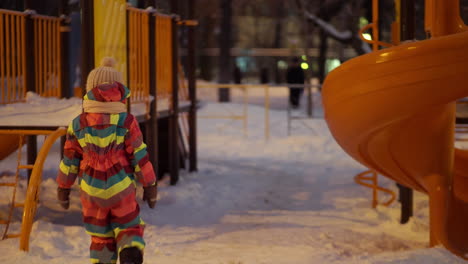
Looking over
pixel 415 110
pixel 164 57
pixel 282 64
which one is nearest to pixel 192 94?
pixel 164 57

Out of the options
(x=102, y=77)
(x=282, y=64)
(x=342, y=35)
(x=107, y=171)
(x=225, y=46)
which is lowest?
(x=107, y=171)

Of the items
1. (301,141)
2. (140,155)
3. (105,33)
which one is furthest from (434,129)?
(301,141)

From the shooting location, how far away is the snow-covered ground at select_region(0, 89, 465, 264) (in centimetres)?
605

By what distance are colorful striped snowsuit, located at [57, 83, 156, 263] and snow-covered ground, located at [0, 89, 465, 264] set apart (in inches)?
44.7

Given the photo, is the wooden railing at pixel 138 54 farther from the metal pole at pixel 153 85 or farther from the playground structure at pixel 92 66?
the metal pole at pixel 153 85

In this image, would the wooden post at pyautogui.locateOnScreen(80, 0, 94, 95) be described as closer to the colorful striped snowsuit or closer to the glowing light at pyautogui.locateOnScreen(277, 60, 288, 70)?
the colorful striped snowsuit

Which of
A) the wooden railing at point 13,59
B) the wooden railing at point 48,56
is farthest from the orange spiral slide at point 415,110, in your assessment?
the wooden railing at point 48,56

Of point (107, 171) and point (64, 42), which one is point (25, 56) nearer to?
point (64, 42)

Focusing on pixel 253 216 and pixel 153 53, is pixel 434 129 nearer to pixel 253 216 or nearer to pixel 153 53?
pixel 253 216

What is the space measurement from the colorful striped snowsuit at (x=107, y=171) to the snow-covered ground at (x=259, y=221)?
1135 mm

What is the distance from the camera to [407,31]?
25.2 ft

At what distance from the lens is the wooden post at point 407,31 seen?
768 cm

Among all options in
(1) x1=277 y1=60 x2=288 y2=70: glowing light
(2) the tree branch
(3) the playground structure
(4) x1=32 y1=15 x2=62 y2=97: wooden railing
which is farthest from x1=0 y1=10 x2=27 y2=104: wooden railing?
(1) x1=277 y1=60 x2=288 y2=70: glowing light

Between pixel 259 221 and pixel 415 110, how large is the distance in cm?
276
